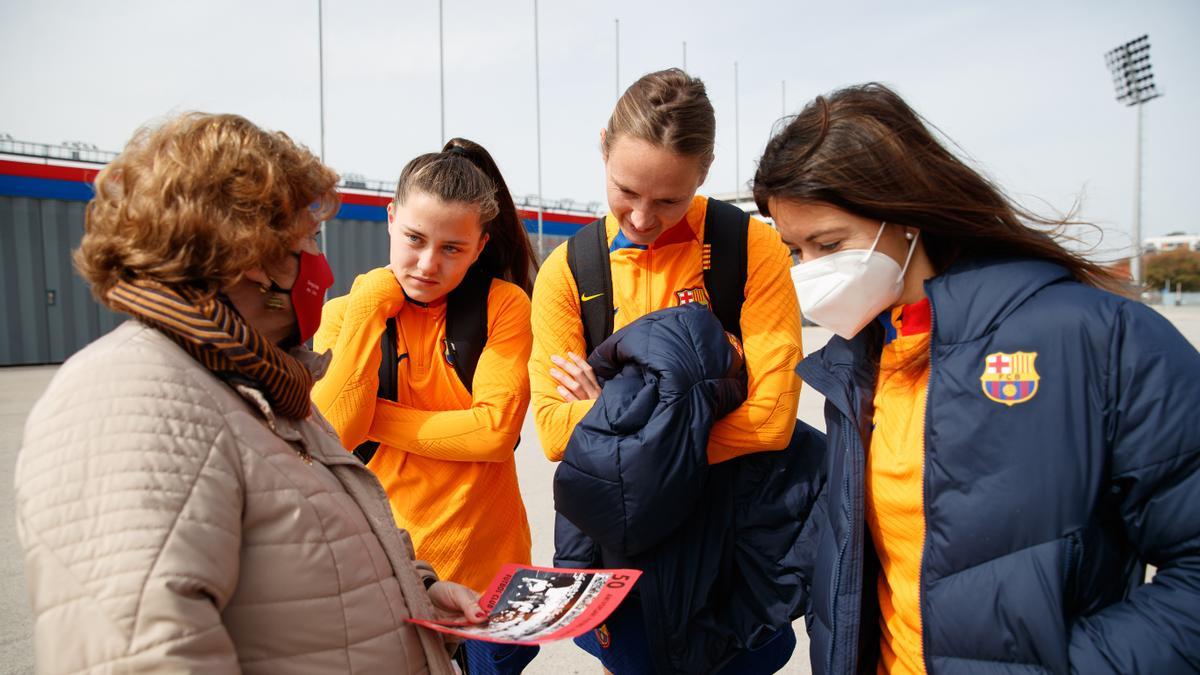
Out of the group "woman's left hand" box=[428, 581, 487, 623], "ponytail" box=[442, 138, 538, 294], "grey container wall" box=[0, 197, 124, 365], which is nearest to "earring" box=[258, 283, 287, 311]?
"woman's left hand" box=[428, 581, 487, 623]

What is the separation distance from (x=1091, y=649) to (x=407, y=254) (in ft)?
6.39

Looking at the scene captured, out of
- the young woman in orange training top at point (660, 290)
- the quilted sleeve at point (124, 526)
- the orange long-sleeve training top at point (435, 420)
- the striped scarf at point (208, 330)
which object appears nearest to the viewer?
the quilted sleeve at point (124, 526)

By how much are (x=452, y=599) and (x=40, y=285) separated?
1664cm

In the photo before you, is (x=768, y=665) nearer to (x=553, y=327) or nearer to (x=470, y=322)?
(x=553, y=327)

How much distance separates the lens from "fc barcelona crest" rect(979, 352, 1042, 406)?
133cm

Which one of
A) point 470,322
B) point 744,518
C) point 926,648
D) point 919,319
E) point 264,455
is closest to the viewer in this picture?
point 264,455

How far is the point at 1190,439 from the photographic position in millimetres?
1187

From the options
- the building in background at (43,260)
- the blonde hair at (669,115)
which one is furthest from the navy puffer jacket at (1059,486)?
the building in background at (43,260)

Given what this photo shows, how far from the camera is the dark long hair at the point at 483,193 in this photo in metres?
2.28

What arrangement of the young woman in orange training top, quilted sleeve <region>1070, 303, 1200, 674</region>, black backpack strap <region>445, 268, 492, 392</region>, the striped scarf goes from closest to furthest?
the striped scarf
quilted sleeve <region>1070, 303, 1200, 674</region>
the young woman in orange training top
black backpack strap <region>445, 268, 492, 392</region>

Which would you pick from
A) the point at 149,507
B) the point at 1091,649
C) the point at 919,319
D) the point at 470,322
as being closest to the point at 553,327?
the point at 470,322

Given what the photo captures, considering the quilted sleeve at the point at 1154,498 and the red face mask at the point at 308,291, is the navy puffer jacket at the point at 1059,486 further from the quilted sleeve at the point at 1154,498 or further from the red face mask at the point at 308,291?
the red face mask at the point at 308,291

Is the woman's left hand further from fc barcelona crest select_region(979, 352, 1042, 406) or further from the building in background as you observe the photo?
the building in background

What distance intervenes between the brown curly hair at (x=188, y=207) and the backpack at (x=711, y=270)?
41.1 inches
